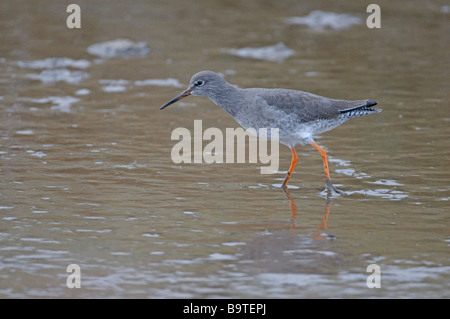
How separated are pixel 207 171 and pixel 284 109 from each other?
144cm

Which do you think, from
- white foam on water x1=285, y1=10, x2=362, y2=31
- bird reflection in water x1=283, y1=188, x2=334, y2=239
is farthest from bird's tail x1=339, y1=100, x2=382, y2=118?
white foam on water x1=285, y1=10, x2=362, y2=31

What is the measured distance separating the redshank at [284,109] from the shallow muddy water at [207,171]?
643 mm

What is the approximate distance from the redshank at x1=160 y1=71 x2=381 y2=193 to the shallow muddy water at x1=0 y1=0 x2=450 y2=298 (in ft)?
2.11

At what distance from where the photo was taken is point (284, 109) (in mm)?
9617

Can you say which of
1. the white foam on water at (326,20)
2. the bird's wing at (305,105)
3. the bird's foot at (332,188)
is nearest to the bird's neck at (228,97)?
the bird's wing at (305,105)

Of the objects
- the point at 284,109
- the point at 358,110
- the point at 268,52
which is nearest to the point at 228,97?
the point at 284,109

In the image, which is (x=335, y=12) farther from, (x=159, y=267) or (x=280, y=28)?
(x=159, y=267)

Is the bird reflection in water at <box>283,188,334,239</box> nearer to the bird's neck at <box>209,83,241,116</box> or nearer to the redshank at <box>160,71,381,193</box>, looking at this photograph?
the redshank at <box>160,71,381,193</box>

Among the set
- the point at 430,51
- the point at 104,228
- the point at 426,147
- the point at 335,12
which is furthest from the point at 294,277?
the point at 335,12

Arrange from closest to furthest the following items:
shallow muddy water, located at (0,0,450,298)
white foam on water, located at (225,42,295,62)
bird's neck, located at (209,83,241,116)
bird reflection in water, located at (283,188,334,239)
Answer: shallow muddy water, located at (0,0,450,298) → bird reflection in water, located at (283,188,334,239) → bird's neck, located at (209,83,241,116) → white foam on water, located at (225,42,295,62)

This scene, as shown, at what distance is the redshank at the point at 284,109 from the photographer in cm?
959

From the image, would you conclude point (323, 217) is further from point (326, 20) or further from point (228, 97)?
point (326, 20)

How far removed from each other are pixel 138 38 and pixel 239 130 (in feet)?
21.0

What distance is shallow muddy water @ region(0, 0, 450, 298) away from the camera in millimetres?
6895
